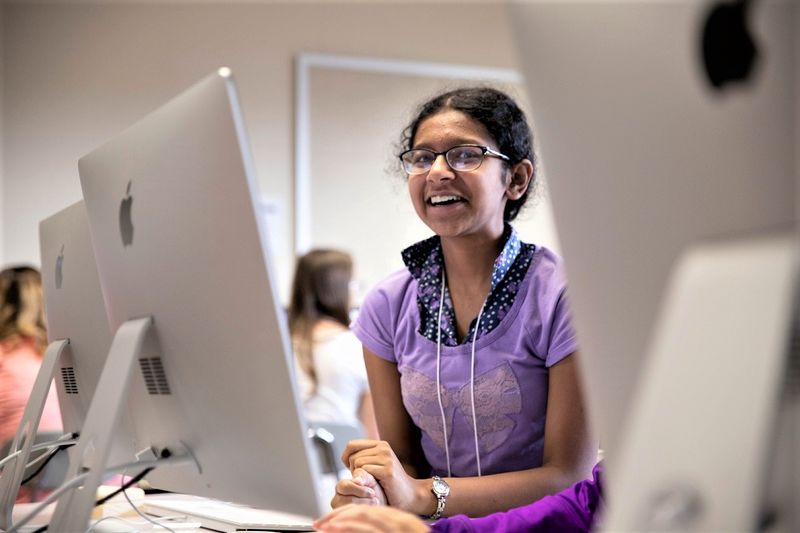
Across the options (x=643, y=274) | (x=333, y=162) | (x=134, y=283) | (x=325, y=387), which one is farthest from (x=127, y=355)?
(x=333, y=162)

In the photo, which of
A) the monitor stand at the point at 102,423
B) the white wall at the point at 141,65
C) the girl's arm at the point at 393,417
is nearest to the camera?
the monitor stand at the point at 102,423

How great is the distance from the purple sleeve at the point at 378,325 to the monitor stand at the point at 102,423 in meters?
0.69

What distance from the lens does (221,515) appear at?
1.40 meters

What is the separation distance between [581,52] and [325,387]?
256cm

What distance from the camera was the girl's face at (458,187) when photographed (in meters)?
1.61

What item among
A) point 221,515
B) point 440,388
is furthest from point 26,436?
point 440,388

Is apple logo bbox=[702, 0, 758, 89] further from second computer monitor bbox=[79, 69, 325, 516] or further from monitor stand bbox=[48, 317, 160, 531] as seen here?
monitor stand bbox=[48, 317, 160, 531]

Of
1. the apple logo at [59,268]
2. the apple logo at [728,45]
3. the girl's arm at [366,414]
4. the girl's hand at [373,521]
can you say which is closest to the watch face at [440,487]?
the girl's hand at [373,521]

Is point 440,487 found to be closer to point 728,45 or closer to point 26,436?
point 26,436

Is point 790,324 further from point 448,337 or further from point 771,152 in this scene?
point 448,337

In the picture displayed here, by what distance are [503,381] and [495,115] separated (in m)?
0.50

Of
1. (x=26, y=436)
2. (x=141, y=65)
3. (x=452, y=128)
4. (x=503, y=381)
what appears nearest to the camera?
(x=26, y=436)

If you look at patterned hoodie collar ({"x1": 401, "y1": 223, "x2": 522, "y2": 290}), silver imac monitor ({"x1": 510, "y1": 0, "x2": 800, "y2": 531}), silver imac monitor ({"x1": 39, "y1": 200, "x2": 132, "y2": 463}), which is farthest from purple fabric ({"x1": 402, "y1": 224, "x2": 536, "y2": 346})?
silver imac monitor ({"x1": 510, "y1": 0, "x2": 800, "y2": 531})

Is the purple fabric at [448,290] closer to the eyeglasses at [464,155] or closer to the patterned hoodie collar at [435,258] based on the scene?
the patterned hoodie collar at [435,258]
